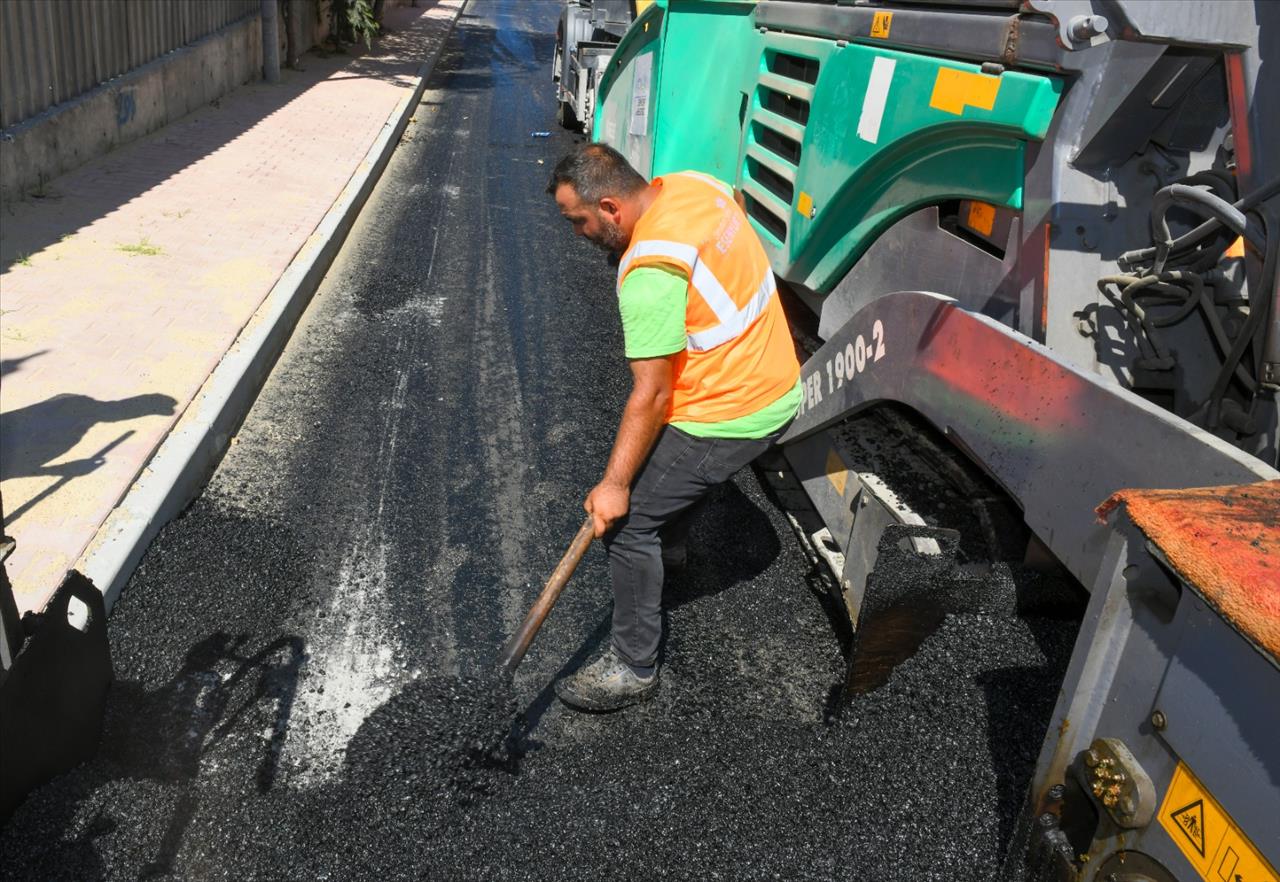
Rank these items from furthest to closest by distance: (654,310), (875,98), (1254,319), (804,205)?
(804,205), (875,98), (654,310), (1254,319)

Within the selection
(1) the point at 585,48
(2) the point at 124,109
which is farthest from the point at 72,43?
(1) the point at 585,48

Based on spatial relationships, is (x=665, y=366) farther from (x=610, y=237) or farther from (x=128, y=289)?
(x=128, y=289)

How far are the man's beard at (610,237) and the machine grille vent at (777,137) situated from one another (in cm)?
163

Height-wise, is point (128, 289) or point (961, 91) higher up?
point (961, 91)

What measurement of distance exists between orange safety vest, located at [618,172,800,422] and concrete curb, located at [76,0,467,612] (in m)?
2.00

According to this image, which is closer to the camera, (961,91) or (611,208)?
(611,208)

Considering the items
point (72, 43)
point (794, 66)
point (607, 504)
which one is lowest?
point (607, 504)

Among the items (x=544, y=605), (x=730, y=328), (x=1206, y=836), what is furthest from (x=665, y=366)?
(x=1206, y=836)

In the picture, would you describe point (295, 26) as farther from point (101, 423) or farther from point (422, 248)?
point (101, 423)

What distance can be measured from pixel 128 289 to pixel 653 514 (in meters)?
4.29

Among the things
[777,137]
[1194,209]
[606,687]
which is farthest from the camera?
[777,137]

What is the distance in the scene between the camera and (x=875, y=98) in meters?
3.72

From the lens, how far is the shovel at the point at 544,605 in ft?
9.93

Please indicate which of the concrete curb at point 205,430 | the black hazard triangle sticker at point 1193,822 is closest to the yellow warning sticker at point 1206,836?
the black hazard triangle sticker at point 1193,822
